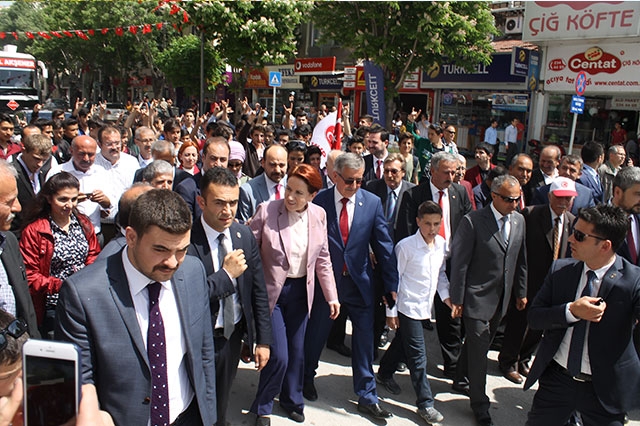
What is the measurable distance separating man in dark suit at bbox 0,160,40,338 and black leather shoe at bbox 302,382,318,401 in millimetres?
2135

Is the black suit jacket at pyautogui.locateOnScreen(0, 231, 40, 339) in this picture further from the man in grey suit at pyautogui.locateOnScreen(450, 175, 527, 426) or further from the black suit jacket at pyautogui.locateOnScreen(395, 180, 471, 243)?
the black suit jacket at pyautogui.locateOnScreen(395, 180, 471, 243)

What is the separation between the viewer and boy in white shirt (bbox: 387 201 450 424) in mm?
3916

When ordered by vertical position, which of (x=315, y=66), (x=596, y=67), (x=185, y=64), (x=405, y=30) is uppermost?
(x=315, y=66)

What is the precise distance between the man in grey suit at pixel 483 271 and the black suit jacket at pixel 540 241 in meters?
0.57

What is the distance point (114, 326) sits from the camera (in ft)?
6.64

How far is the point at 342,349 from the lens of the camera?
5121mm

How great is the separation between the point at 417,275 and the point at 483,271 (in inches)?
20.3

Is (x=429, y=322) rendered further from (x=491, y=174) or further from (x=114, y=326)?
(x=114, y=326)

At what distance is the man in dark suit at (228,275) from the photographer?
2.99 m

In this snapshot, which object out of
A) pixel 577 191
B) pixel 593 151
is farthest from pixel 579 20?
pixel 577 191

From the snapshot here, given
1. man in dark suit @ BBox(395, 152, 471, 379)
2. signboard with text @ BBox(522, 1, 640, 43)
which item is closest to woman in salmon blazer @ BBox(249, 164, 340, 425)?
man in dark suit @ BBox(395, 152, 471, 379)

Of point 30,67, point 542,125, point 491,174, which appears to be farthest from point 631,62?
point 30,67

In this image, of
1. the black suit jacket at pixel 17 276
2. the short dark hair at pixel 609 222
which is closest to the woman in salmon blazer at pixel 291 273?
the black suit jacket at pixel 17 276

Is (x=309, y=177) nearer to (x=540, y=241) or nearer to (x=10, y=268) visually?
(x=10, y=268)
